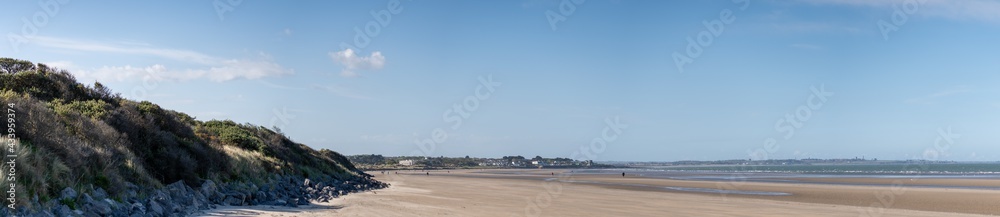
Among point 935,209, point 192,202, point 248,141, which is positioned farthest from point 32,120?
point 935,209

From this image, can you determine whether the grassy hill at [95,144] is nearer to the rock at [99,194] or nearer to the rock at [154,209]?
the rock at [99,194]

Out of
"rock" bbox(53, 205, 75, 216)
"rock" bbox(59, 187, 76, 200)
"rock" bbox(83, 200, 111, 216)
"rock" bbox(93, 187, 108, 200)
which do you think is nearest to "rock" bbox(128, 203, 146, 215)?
"rock" bbox(93, 187, 108, 200)

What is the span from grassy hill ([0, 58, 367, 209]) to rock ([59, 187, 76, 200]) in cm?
18

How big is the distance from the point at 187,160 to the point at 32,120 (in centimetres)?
551

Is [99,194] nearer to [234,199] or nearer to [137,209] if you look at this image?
[137,209]

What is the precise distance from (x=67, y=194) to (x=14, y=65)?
605 inches

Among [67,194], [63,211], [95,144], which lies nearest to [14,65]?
[95,144]

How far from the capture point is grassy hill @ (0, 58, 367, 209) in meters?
12.1

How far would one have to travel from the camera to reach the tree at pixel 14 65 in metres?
22.6

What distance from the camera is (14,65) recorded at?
22984 millimetres

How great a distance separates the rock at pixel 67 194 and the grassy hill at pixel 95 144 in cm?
18

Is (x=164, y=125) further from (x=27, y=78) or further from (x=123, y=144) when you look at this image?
(x=123, y=144)

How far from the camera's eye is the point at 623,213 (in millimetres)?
21719

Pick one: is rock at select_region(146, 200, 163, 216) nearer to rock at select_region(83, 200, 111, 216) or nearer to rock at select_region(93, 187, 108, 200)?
rock at select_region(93, 187, 108, 200)
